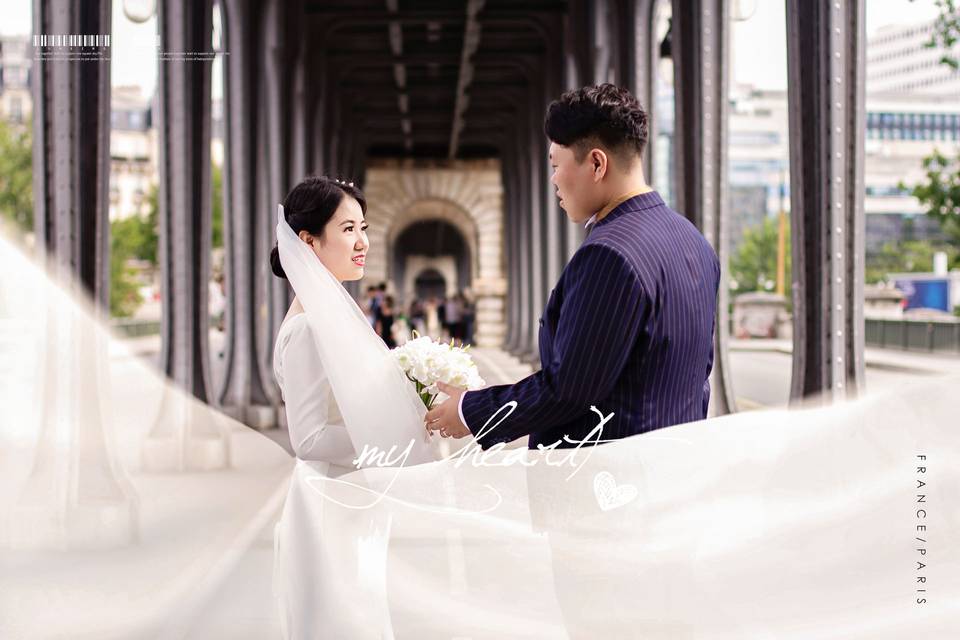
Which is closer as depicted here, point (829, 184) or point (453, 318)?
point (829, 184)

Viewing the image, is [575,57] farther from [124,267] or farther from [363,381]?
[124,267]

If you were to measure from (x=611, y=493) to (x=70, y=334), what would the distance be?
168 inches

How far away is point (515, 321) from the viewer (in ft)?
97.1

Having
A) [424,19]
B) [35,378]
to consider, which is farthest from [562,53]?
[35,378]

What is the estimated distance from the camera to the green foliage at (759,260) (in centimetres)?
7138

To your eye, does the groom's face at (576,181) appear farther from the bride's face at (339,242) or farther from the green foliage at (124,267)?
the green foliage at (124,267)

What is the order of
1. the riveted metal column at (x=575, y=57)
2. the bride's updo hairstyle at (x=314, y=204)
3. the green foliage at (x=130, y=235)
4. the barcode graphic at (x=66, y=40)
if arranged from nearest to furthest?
the bride's updo hairstyle at (x=314, y=204) → the barcode graphic at (x=66, y=40) → the riveted metal column at (x=575, y=57) → the green foliage at (x=130, y=235)

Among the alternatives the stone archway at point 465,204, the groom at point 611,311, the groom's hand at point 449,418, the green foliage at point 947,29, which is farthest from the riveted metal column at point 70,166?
the stone archway at point 465,204

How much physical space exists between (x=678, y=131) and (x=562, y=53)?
10363 mm

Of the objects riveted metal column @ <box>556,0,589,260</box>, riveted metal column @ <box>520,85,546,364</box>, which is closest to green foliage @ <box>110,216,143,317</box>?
riveted metal column @ <box>520,85,546,364</box>

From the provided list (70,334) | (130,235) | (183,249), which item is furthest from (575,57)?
(130,235)

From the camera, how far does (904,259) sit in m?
67.2

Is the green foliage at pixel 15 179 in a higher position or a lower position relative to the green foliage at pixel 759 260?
higher

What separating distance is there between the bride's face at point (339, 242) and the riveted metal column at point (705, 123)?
226 inches
